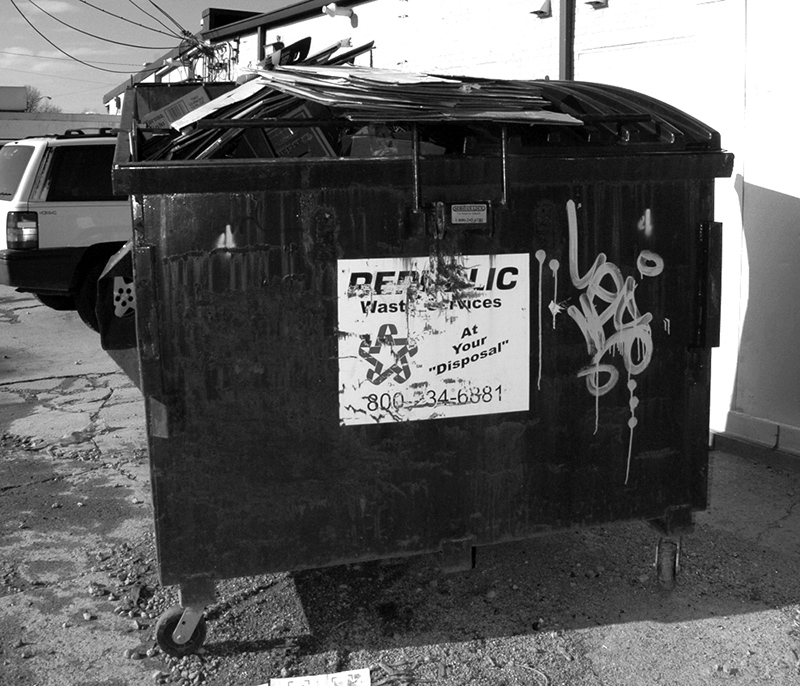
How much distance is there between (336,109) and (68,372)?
577 centimetres

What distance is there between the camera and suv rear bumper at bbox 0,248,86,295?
8.73m

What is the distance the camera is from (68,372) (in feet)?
26.7

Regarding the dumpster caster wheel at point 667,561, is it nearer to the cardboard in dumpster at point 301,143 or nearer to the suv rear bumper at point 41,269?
the cardboard in dumpster at point 301,143

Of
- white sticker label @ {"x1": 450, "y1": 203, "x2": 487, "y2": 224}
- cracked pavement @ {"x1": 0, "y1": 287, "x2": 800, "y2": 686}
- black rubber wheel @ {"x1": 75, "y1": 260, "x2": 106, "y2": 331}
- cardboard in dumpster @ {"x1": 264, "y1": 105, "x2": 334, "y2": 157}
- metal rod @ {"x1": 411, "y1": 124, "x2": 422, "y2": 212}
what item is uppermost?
cardboard in dumpster @ {"x1": 264, "y1": 105, "x2": 334, "y2": 157}

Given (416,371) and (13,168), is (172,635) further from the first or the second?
(13,168)

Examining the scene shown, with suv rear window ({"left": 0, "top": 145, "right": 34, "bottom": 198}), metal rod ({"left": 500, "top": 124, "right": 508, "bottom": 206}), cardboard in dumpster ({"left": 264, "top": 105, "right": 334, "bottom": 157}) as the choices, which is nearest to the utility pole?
cardboard in dumpster ({"left": 264, "top": 105, "right": 334, "bottom": 157})

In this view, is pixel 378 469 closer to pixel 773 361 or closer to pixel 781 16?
pixel 773 361

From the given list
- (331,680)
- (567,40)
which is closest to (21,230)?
(567,40)

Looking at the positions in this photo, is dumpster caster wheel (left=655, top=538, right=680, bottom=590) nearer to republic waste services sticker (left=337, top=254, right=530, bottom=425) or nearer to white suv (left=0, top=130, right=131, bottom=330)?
republic waste services sticker (left=337, top=254, right=530, bottom=425)

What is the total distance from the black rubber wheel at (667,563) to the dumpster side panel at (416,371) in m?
0.32

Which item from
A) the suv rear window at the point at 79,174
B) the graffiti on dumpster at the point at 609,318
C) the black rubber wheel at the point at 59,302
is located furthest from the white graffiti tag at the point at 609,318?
the black rubber wheel at the point at 59,302

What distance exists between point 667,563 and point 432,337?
1.56m

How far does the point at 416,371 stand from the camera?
3295 mm

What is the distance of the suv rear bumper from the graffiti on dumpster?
22.1 feet
